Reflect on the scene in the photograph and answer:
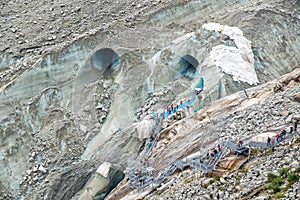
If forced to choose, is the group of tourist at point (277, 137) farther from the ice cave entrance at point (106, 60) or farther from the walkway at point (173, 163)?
the ice cave entrance at point (106, 60)

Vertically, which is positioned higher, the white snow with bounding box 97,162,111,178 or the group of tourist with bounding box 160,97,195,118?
the group of tourist with bounding box 160,97,195,118

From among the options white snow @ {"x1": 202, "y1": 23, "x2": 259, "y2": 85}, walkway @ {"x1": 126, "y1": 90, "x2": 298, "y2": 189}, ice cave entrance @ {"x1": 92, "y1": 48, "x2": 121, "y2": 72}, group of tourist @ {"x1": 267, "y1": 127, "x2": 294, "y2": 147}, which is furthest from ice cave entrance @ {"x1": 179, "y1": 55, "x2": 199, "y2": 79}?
group of tourist @ {"x1": 267, "y1": 127, "x2": 294, "y2": 147}

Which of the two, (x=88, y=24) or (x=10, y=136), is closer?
(x=10, y=136)

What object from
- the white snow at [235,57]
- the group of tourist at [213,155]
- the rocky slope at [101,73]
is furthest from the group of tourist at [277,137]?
the white snow at [235,57]

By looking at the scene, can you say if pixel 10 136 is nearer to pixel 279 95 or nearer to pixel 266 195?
pixel 279 95

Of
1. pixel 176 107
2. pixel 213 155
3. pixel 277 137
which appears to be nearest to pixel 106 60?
pixel 176 107

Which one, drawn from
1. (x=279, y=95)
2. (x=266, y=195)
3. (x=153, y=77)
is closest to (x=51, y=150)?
(x=153, y=77)

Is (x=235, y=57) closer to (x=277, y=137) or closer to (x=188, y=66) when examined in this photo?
(x=188, y=66)

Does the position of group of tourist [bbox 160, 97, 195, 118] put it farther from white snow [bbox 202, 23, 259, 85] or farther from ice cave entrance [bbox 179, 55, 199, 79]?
ice cave entrance [bbox 179, 55, 199, 79]
